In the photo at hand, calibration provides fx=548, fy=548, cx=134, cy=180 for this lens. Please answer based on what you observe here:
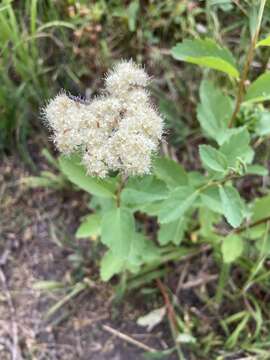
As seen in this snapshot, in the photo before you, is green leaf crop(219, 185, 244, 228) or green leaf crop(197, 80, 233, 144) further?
green leaf crop(197, 80, 233, 144)

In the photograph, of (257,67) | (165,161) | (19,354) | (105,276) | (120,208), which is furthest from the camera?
(257,67)

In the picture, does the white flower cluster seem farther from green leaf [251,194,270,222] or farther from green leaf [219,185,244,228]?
green leaf [251,194,270,222]

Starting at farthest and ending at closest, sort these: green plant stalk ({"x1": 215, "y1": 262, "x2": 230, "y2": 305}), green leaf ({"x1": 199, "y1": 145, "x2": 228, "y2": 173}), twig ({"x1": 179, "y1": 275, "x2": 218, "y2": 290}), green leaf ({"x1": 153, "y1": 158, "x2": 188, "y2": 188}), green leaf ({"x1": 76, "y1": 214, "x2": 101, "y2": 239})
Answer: twig ({"x1": 179, "y1": 275, "x2": 218, "y2": 290})
green plant stalk ({"x1": 215, "y1": 262, "x2": 230, "y2": 305})
green leaf ({"x1": 76, "y1": 214, "x2": 101, "y2": 239})
green leaf ({"x1": 153, "y1": 158, "x2": 188, "y2": 188})
green leaf ({"x1": 199, "y1": 145, "x2": 228, "y2": 173})

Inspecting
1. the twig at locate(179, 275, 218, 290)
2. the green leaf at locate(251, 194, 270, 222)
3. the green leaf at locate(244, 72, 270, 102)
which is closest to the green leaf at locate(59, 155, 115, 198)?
the green leaf at locate(244, 72, 270, 102)

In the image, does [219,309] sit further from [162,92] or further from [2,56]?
[2,56]

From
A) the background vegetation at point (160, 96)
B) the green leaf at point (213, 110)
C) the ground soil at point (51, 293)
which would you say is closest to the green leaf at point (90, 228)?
the background vegetation at point (160, 96)

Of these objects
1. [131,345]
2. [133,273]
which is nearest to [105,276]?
Result: [133,273]
